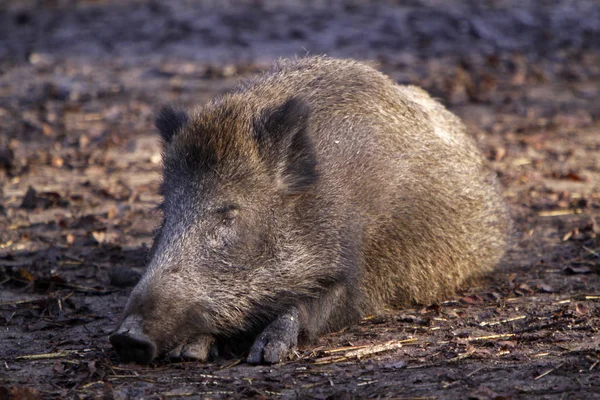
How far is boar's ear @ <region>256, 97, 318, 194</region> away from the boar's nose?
123 centimetres

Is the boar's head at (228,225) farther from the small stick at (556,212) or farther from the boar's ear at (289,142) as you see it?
the small stick at (556,212)

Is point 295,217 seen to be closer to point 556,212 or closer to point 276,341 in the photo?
point 276,341

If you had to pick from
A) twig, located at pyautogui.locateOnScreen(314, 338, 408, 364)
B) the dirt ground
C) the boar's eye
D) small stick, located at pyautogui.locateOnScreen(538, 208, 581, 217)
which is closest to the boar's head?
the boar's eye

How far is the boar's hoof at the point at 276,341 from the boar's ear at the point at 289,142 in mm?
731

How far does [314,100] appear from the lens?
217 inches

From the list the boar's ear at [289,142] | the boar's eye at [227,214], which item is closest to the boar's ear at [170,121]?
the boar's ear at [289,142]

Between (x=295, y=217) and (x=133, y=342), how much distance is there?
125 cm

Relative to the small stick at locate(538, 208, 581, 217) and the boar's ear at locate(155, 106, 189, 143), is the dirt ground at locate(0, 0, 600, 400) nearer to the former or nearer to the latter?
the small stick at locate(538, 208, 581, 217)

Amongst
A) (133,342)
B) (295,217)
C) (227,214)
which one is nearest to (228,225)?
→ (227,214)

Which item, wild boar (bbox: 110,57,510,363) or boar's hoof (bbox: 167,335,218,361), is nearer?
boar's hoof (bbox: 167,335,218,361)

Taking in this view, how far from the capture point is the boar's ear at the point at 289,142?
16.0ft

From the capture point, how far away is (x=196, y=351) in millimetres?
4422

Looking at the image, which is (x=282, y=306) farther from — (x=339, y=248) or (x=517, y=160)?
(x=517, y=160)

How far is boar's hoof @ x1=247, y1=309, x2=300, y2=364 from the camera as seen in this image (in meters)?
4.40
